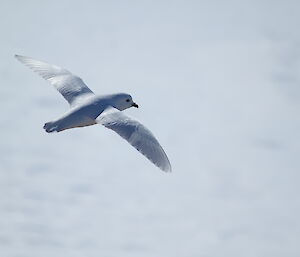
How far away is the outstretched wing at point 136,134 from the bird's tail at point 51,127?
1.59 metres

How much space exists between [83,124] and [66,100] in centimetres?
387

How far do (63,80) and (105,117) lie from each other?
598 cm

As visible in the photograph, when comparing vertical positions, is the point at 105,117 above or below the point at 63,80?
below

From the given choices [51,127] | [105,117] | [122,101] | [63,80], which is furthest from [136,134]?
[63,80]

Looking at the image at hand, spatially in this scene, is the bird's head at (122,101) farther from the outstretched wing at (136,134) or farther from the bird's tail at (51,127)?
the bird's tail at (51,127)

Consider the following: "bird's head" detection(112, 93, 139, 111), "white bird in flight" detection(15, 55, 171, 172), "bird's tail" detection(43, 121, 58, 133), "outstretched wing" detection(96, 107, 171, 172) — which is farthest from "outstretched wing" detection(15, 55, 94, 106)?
"bird's tail" detection(43, 121, 58, 133)

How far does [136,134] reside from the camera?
99.1 feet

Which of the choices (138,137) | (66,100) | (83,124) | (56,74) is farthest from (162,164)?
(56,74)

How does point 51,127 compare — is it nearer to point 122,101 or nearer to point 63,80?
point 122,101

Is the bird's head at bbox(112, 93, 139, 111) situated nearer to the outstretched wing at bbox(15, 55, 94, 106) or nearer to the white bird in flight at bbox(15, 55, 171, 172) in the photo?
the white bird in flight at bbox(15, 55, 171, 172)

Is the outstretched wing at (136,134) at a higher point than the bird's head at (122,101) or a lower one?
lower

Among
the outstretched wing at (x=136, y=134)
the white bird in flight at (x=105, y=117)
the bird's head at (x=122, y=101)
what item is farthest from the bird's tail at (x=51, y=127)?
the bird's head at (x=122, y=101)

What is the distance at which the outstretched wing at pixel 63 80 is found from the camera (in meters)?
35.3

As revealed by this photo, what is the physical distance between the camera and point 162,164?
28.4 meters
